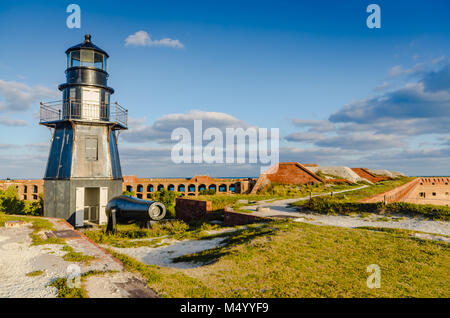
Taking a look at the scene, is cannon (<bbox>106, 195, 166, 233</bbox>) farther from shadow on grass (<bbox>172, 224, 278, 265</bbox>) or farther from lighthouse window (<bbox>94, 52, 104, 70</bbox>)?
lighthouse window (<bbox>94, 52, 104, 70</bbox>)

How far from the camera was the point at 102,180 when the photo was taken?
1730 centimetres

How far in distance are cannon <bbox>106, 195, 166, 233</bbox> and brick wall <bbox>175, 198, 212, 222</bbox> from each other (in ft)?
12.6

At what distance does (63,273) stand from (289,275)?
15.2ft

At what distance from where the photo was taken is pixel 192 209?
729 inches

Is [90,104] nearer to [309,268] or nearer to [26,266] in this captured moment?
[26,266]

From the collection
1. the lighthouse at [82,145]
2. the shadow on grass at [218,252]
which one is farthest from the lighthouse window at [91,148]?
the shadow on grass at [218,252]

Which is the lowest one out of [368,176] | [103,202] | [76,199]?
[103,202]

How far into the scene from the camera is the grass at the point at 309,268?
5105 mm

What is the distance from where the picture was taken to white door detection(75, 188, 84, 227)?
16.6 m

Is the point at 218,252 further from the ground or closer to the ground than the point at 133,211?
closer to the ground

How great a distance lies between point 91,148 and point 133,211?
668cm

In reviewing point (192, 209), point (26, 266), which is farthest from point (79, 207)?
point (26, 266)

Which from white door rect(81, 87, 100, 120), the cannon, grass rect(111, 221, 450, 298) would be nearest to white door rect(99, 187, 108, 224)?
the cannon
